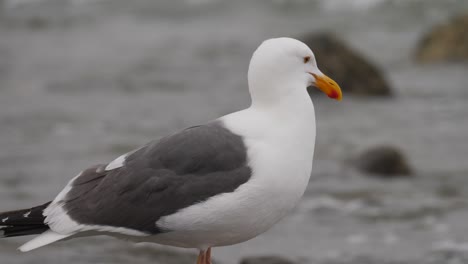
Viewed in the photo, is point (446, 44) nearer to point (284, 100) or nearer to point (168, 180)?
point (284, 100)

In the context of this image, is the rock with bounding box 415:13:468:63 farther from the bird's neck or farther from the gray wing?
the gray wing

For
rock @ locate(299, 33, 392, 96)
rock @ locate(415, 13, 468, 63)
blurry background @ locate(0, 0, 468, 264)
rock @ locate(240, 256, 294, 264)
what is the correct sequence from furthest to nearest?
rock @ locate(415, 13, 468, 63)
rock @ locate(299, 33, 392, 96)
blurry background @ locate(0, 0, 468, 264)
rock @ locate(240, 256, 294, 264)

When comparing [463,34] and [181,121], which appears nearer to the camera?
[181,121]

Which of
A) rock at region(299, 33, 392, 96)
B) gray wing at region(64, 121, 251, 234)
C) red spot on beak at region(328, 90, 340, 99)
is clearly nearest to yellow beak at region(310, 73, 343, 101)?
red spot on beak at region(328, 90, 340, 99)

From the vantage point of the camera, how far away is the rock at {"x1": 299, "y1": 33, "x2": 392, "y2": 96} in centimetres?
1442

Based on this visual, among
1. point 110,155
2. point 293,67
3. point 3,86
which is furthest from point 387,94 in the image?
point 293,67

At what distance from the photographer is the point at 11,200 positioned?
9648 mm

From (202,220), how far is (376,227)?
427 centimetres

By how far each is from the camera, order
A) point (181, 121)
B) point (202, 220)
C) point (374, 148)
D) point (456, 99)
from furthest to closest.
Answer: point (456, 99) → point (181, 121) → point (374, 148) → point (202, 220)

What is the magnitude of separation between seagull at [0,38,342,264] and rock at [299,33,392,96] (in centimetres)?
895

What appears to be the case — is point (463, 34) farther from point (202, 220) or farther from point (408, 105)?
point (202, 220)

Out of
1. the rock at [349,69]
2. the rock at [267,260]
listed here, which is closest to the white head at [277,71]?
the rock at [267,260]

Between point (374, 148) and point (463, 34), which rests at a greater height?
point (463, 34)

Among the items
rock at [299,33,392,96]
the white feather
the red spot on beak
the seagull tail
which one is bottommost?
the white feather
